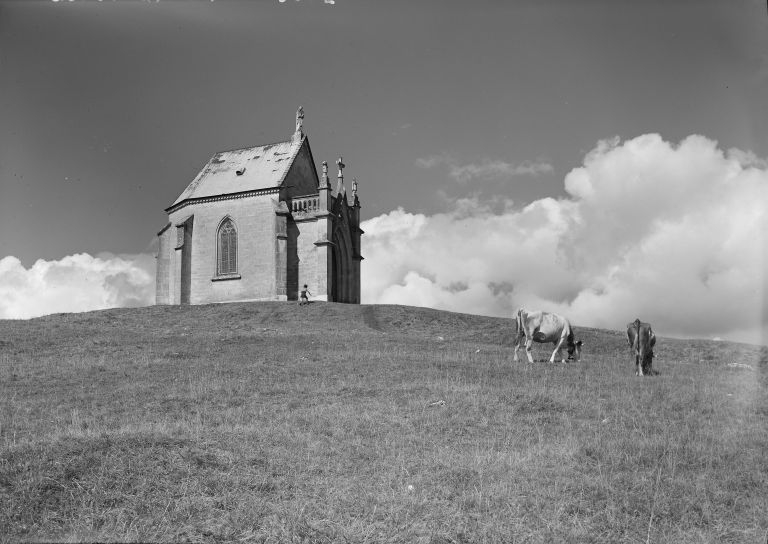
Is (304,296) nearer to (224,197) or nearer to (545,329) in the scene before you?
(224,197)

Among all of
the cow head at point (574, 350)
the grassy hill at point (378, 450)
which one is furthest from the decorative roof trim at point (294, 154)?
the cow head at point (574, 350)

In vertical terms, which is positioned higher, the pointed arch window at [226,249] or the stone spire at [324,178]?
the stone spire at [324,178]

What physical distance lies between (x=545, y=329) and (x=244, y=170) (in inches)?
1412

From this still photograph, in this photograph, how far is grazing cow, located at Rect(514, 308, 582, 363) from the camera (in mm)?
23583

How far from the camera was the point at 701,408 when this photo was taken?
1439 centimetres

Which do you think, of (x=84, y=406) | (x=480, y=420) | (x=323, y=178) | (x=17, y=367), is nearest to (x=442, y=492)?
(x=480, y=420)

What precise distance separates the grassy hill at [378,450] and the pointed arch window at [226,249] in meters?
27.8

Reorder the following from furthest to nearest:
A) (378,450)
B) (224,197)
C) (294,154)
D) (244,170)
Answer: (244,170) < (294,154) < (224,197) < (378,450)

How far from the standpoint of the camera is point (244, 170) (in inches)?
2109

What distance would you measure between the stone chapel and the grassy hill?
86.1 feet

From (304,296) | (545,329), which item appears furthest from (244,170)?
(545,329)

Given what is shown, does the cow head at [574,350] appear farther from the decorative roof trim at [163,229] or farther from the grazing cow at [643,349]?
the decorative roof trim at [163,229]

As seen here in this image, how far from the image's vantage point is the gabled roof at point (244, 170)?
51.4 meters

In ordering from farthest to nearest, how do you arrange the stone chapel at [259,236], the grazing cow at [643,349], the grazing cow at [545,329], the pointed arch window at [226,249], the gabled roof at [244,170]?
the gabled roof at [244,170]
the pointed arch window at [226,249]
the stone chapel at [259,236]
the grazing cow at [545,329]
the grazing cow at [643,349]
